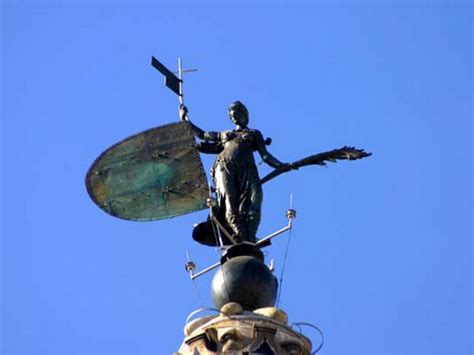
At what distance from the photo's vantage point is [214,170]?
23797mm

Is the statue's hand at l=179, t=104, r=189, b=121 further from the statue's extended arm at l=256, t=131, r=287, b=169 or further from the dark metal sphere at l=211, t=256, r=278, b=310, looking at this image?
the dark metal sphere at l=211, t=256, r=278, b=310

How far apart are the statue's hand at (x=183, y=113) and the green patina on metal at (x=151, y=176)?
7.1 inches

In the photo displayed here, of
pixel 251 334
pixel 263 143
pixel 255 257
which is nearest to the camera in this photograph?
pixel 251 334

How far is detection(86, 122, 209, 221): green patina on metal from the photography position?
2377cm

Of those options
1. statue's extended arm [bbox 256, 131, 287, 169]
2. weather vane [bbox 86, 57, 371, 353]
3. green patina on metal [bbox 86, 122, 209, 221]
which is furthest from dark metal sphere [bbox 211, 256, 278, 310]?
statue's extended arm [bbox 256, 131, 287, 169]

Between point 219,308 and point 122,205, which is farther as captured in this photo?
point 122,205

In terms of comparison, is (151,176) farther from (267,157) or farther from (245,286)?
(245,286)

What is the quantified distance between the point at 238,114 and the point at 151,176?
170 cm

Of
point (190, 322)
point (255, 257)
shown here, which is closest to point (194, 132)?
point (255, 257)

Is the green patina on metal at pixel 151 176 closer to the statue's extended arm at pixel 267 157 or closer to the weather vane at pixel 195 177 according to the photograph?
the weather vane at pixel 195 177

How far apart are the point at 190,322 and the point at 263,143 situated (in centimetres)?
412

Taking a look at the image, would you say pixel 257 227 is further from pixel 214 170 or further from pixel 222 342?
pixel 222 342

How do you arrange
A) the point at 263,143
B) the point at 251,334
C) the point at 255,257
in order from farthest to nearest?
1. the point at 263,143
2. the point at 255,257
3. the point at 251,334

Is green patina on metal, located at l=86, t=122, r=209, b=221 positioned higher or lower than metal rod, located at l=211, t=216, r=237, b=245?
higher
